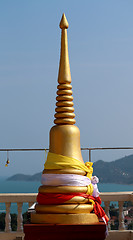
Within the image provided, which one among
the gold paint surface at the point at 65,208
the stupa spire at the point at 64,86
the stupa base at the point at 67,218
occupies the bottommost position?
the stupa base at the point at 67,218

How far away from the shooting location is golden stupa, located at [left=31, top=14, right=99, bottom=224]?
4770mm

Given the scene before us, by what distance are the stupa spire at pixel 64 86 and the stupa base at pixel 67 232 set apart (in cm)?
114

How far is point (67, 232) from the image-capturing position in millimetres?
4633

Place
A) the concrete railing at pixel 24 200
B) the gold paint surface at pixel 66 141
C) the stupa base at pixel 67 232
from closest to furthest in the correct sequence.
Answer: the stupa base at pixel 67 232 → the gold paint surface at pixel 66 141 → the concrete railing at pixel 24 200

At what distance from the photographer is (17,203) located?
6945 mm

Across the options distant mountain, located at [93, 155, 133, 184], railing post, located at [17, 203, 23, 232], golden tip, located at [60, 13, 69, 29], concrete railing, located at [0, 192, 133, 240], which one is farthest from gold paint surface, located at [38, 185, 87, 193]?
distant mountain, located at [93, 155, 133, 184]

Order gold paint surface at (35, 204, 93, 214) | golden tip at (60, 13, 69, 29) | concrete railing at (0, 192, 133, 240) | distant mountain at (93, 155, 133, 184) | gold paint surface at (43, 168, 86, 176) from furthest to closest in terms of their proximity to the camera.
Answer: distant mountain at (93, 155, 133, 184) → concrete railing at (0, 192, 133, 240) → golden tip at (60, 13, 69, 29) → gold paint surface at (43, 168, 86, 176) → gold paint surface at (35, 204, 93, 214)

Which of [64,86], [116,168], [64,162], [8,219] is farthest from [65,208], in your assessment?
[116,168]

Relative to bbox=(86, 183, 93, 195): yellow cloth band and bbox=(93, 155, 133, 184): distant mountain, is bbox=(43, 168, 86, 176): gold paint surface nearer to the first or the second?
bbox=(86, 183, 93, 195): yellow cloth band

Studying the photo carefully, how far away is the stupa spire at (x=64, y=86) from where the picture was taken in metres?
5.14

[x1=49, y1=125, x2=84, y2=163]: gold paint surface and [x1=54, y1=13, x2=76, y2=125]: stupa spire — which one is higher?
[x1=54, y1=13, x2=76, y2=125]: stupa spire

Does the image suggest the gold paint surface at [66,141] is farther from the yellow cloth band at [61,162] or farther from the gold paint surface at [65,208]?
the gold paint surface at [65,208]

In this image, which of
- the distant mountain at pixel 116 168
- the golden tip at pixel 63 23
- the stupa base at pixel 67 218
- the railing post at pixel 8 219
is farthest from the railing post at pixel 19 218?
the golden tip at pixel 63 23

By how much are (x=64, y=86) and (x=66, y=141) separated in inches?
25.1
